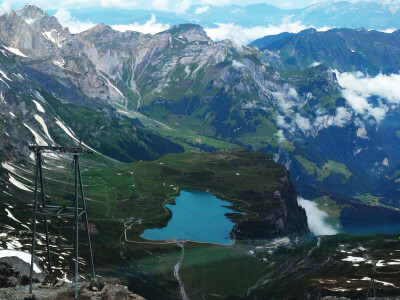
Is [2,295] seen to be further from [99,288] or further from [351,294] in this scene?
[351,294]

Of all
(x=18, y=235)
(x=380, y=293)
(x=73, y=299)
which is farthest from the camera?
(x=18, y=235)

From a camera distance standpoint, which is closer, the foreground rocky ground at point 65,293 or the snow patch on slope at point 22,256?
the foreground rocky ground at point 65,293

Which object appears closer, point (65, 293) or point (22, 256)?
point (65, 293)

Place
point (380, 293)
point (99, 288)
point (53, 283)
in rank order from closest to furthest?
point (99, 288), point (53, 283), point (380, 293)

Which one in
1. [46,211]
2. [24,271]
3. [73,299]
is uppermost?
[46,211]

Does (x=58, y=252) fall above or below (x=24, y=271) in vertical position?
above

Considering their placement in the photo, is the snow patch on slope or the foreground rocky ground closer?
the foreground rocky ground

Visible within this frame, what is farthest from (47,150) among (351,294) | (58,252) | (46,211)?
(351,294)

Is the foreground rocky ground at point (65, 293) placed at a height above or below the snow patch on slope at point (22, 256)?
below

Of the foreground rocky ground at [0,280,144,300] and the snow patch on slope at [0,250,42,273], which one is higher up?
the snow patch on slope at [0,250,42,273]

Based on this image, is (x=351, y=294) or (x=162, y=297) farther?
(x=162, y=297)

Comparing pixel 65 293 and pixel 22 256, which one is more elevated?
pixel 22 256
